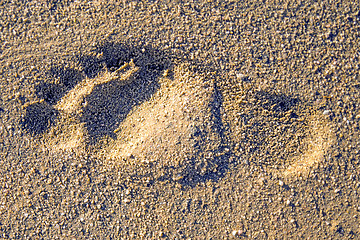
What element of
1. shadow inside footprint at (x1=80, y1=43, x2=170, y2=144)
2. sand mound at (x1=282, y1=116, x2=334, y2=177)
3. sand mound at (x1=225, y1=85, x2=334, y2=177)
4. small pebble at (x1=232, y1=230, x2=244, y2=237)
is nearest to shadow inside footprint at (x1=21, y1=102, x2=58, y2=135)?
shadow inside footprint at (x1=80, y1=43, x2=170, y2=144)

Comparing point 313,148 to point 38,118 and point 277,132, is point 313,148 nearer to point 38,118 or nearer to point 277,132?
point 277,132

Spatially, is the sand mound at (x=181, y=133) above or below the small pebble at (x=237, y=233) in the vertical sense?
above

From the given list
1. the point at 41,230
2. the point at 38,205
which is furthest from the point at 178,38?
the point at 41,230

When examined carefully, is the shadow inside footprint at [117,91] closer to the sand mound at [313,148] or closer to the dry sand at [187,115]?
the dry sand at [187,115]

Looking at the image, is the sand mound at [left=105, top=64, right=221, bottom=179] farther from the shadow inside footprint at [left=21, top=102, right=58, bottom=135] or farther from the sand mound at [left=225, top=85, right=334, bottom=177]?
the shadow inside footprint at [left=21, top=102, right=58, bottom=135]

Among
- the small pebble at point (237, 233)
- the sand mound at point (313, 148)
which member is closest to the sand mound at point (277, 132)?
the sand mound at point (313, 148)

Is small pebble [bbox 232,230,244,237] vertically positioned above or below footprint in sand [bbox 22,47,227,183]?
below

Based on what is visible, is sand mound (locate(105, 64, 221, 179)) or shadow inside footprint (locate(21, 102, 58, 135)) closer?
sand mound (locate(105, 64, 221, 179))

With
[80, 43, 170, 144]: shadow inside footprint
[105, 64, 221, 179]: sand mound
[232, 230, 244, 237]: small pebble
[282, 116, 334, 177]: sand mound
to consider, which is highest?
[80, 43, 170, 144]: shadow inside footprint
